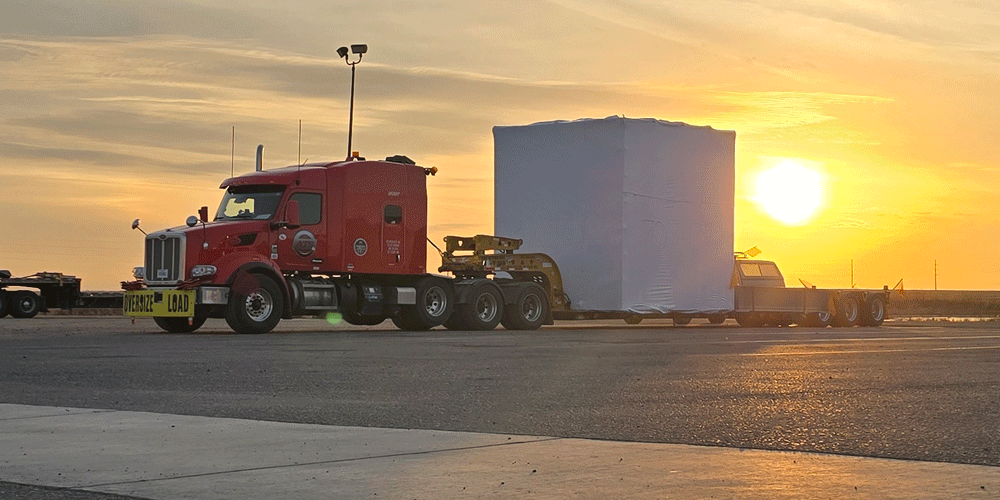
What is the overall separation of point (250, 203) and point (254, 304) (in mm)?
2302

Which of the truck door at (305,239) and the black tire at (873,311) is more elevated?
the truck door at (305,239)

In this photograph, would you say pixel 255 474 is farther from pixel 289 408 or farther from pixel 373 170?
pixel 373 170

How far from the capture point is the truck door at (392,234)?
28.8 metres

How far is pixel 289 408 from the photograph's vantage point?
35.5ft

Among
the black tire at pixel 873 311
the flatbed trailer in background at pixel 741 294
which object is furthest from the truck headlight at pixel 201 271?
the black tire at pixel 873 311

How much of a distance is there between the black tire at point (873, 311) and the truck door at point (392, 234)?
18082 mm

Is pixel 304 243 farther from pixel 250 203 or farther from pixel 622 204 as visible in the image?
pixel 622 204

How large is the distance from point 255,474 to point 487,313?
23.8 m

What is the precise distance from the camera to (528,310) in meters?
31.3

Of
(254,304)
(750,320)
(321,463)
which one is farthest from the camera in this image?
(750,320)

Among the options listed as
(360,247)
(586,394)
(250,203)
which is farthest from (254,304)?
(586,394)

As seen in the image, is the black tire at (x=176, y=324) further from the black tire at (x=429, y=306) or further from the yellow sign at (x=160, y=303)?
the black tire at (x=429, y=306)

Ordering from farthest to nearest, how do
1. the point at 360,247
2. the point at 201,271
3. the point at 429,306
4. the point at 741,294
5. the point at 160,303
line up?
the point at 741,294, the point at 429,306, the point at 360,247, the point at 160,303, the point at 201,271

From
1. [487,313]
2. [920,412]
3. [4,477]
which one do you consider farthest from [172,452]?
[487,313]
